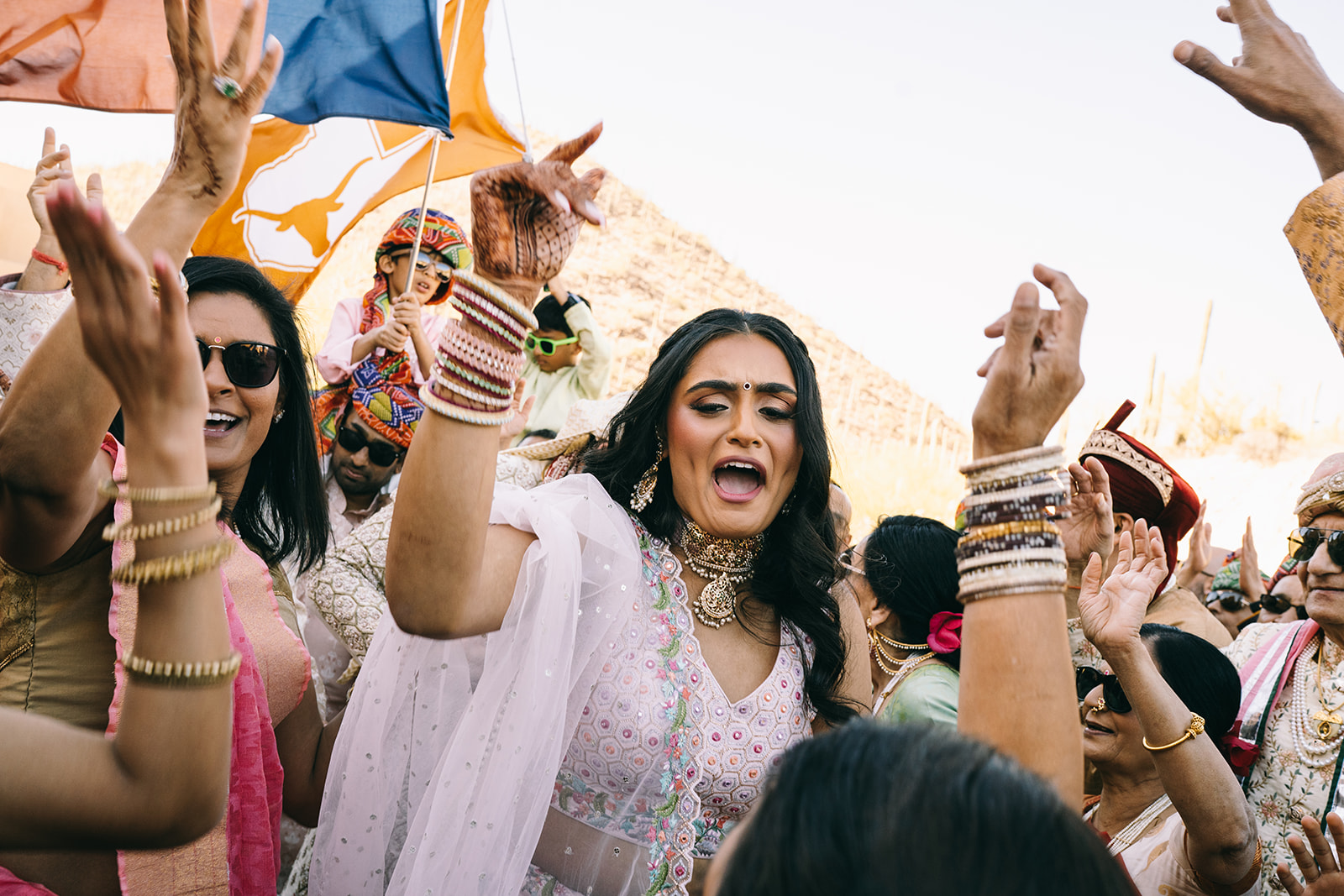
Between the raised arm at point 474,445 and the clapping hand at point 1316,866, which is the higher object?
the raised arm at point 474,445

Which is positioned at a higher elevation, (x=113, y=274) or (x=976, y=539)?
(x=113, y=274)

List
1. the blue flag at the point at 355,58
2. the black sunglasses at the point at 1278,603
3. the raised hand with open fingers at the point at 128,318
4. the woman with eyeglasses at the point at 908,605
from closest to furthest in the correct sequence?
1. the raised hand with open fingers at the point at 128,318
2. the woman with eyeglasses at the point at 908,605
3. the blue flag at the point at 355,58
4. the black sunglasses at the point at 1278,603

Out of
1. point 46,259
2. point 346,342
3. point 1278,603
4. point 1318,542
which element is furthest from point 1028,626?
point 1278,603

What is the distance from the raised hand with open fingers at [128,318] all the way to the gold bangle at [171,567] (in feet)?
A: 0.53

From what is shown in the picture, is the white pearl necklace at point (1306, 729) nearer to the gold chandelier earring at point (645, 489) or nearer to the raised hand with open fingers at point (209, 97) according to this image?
the gold chandelier earring at point (645, 489)

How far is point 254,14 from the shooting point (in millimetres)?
1479

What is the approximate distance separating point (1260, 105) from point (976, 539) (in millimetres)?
1120

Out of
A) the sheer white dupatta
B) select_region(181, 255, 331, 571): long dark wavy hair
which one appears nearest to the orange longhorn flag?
select_region(181, 255, 331, 571): long dark wavy hair

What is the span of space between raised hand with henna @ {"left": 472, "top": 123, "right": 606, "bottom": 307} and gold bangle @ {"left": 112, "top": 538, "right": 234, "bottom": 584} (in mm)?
704

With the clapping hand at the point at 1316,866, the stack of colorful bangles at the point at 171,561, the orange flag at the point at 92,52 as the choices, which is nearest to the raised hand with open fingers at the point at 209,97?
the stack of colorful bangles at the point at 171,561

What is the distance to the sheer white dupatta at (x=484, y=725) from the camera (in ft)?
6.41

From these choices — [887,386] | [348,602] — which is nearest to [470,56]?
[348,602]

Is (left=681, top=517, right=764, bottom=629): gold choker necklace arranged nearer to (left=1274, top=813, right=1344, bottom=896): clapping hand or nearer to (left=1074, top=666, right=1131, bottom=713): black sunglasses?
(left=1074, top=666, right=1131, bottom=713): black sunglasses

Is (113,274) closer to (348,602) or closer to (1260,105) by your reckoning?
(1260,105)
